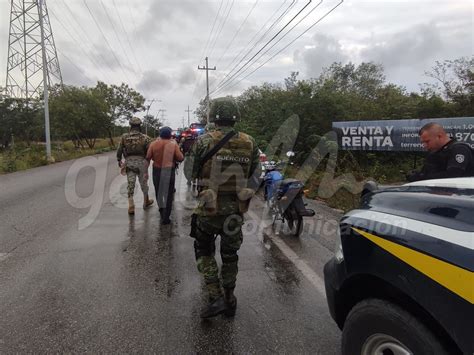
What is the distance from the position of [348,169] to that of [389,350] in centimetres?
1010

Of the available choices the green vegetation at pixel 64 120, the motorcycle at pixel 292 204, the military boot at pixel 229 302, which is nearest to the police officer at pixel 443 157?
the motorcycle at pixel 292 204

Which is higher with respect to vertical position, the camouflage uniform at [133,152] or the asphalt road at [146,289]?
the camouflage uniform at [133,152]

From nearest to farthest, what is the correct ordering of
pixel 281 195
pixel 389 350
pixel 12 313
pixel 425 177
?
pixel 389 350 < pixel 12 313 < pixel 425 177 < pixel 281 195

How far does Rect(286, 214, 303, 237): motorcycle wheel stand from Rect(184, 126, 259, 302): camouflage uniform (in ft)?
8.57

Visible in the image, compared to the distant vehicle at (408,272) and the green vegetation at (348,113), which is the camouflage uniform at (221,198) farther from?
the green vegetation at (348,113)

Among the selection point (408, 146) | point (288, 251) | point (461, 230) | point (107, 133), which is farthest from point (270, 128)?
point (107, 133)

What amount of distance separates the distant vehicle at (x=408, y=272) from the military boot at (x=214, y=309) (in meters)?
1.15

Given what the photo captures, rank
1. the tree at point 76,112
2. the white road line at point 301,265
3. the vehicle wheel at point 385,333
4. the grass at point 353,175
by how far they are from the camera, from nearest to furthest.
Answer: the vehicle wheel at point 385,333, the white road line at point 301,265, the grass at point 353,175, the tree at point 76,112

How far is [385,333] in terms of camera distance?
1.99 meters

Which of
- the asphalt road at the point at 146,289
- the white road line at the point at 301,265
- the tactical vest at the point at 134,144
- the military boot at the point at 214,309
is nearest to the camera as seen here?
the asphalt road at the point at 146,289

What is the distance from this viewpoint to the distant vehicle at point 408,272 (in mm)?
1621

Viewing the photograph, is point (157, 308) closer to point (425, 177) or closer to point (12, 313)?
point (12, 313)

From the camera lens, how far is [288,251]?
526 cm

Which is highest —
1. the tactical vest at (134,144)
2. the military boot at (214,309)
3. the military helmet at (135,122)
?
the military helmet at (135,122)
